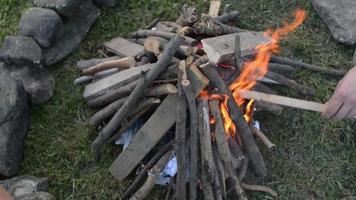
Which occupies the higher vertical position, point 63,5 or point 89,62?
point 63,5

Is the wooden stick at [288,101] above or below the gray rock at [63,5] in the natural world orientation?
below

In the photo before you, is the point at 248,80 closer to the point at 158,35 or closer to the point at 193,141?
the point at 193,141

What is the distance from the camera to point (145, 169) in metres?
4.00

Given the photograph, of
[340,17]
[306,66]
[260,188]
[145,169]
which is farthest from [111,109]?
[340,17]

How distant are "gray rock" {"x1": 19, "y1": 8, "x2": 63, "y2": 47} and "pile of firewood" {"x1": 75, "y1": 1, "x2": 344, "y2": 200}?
23.6 inches

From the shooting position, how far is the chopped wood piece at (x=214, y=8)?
500 centimetres

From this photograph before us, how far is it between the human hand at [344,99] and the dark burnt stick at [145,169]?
136 cm

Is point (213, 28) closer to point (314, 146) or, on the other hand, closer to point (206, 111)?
point (206, 111)

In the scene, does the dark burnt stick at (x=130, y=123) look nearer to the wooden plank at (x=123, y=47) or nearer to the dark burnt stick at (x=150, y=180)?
the dark burnt stick at (x=150, y=180)

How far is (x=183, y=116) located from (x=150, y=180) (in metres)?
0.59

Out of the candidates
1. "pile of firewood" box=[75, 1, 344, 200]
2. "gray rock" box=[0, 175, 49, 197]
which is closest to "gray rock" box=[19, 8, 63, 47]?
"pile of firewood" box=[75, 1, 344, 200]

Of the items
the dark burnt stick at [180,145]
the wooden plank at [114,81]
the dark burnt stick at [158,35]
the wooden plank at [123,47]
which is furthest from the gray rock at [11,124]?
the dark burnt stick at [180,145]

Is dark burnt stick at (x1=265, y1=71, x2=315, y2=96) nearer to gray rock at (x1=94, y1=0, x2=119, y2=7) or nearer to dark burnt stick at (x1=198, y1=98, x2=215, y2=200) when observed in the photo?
dark burnt stick at (x1=198, y1=98, x2=215, y2=200)

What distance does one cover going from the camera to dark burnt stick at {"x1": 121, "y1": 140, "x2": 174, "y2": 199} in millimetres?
3996
